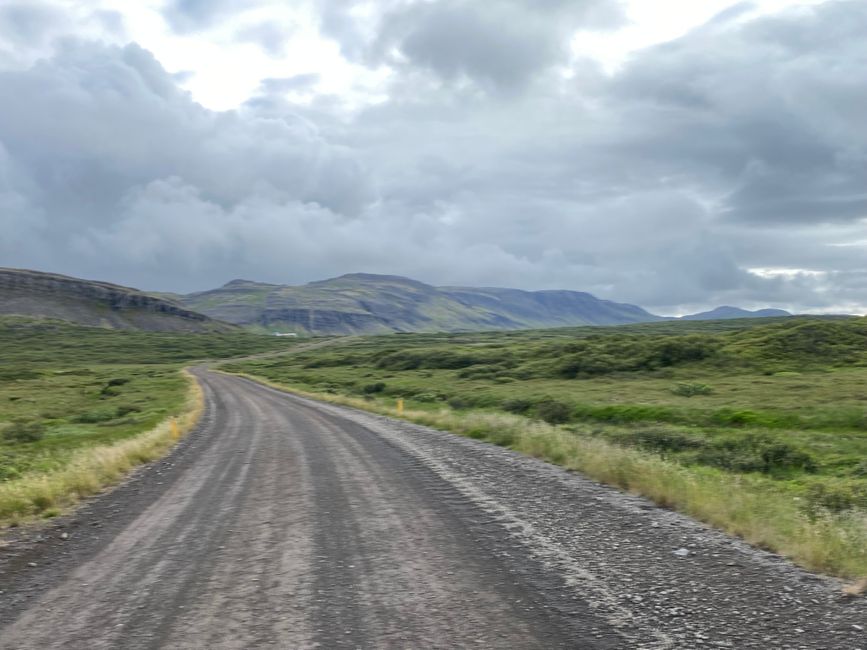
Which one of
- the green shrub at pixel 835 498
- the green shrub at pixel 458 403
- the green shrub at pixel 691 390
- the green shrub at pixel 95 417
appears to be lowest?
the green shrub at pixel 95 417

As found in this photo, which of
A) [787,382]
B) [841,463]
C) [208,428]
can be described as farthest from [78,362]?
[841,463]

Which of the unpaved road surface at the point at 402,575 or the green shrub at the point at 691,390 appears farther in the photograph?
the green shrub at the point at 691,390

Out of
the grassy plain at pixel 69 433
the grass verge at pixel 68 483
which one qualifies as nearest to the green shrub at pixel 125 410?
the grassy plain at pixel 69 433

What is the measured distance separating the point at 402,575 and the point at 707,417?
30539mm

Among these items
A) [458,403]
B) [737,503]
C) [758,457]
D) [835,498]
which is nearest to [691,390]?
[458,403]

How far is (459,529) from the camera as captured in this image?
35.4 ft

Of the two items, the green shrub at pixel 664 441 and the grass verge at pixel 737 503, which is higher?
the grass verge at pixel 737 503

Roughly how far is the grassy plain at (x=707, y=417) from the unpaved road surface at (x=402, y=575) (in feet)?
3.16

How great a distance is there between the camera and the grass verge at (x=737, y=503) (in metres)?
8.34

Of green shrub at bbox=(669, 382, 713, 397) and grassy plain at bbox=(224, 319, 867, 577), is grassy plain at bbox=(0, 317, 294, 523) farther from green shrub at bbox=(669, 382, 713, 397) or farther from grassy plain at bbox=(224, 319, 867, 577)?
green shrub at bbox=(669, 382, 713, 397)

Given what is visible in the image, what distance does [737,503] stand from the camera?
36.9 feet

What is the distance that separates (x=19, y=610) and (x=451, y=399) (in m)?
45.9

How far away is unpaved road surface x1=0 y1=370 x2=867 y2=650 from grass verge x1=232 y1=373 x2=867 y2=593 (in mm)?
415

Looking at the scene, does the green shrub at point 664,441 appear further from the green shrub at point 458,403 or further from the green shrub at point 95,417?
the green shrub at point 95,417
